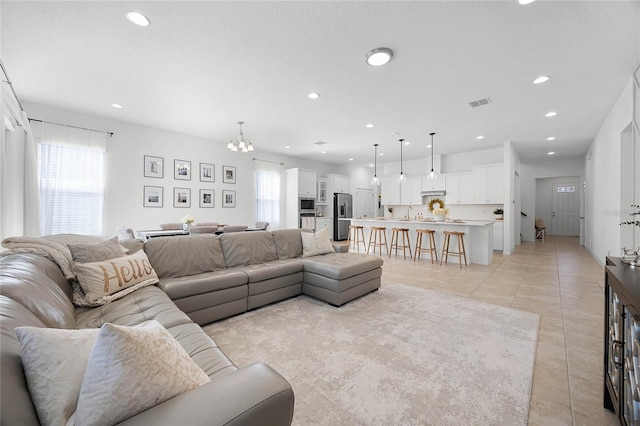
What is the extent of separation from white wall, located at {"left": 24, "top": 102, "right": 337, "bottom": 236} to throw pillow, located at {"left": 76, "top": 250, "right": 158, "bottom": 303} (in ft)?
11.0

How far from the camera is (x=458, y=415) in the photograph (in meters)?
1.44

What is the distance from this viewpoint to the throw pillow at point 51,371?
69 cm

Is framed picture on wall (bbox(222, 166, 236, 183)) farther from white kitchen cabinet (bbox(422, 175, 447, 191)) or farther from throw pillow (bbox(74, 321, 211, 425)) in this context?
throw pillow (bbox(74, 321, 211, 425))

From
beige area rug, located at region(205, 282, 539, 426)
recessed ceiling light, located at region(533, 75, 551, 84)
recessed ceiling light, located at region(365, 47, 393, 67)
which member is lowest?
beige area rug, located at region(205, 282, 539, 426)

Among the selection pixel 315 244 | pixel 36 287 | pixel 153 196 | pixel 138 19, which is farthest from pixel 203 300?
pixel 153 196

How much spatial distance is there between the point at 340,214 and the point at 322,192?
1.02 metres

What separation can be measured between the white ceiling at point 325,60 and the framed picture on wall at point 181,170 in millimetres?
1013

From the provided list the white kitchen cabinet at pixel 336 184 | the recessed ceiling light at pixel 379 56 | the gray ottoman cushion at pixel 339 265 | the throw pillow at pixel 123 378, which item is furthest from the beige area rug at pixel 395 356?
the white kitchen cabinet at pixel 336 184

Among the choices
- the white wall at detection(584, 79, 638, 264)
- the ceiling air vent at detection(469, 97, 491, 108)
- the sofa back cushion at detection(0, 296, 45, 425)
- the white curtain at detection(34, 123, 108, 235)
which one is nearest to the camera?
the sofa back cushion at detection(0, 296, 45, 425)

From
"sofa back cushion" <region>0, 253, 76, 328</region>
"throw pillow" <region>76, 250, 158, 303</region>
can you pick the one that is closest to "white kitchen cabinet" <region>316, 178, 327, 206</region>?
"throw pillow" <region>76, 250, 158, 303</region>

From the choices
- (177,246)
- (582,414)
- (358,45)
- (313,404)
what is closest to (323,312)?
(313,404)

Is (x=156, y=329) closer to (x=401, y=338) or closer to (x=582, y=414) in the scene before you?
(x=401, y=338)

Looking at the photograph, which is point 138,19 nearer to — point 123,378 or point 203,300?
point 203,300

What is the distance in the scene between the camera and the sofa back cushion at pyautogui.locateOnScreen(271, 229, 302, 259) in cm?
370
